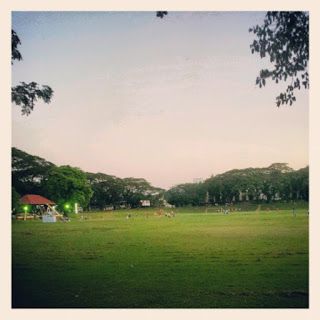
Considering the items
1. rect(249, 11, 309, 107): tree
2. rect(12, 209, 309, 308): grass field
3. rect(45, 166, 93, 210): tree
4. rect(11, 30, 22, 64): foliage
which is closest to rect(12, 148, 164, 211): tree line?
rect(45, 166, 93, 210): tree

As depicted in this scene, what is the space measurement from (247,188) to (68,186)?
4.17m

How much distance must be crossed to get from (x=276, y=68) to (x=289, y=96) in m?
0.59

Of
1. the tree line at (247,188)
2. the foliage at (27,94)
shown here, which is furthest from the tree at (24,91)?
the tree line at (247,188)

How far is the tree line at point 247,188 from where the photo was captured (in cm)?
795

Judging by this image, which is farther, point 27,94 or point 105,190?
point 105,190

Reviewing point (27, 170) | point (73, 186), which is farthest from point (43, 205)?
point (27, 170)

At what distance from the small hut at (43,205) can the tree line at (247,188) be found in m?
2.59

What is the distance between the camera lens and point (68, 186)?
25.3 feet

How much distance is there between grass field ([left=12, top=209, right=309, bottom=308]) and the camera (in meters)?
5.67

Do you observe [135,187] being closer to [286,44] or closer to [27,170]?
[27,170]
